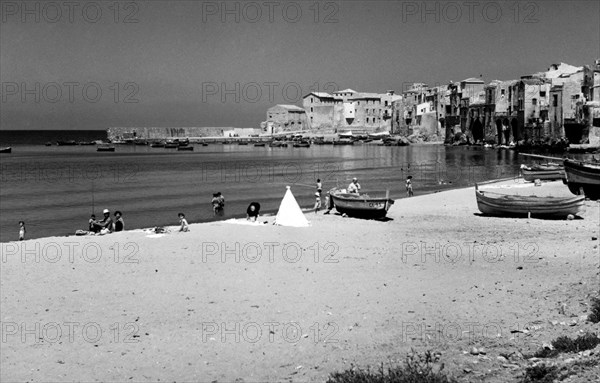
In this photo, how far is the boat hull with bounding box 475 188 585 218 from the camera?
20703 millimetres

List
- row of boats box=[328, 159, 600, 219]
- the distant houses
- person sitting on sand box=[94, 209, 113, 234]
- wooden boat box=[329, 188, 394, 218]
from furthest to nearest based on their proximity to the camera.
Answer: the distant houses, wooden boat box=[329, 188, 394, 218], row of boats box=[328, 159, 600, 219], person sitting on sand box=[94, 209, 113, 234]

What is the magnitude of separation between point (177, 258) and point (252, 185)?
1149 inches

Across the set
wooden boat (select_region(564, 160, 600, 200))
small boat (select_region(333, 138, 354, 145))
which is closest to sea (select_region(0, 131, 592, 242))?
wooden boat (select_region(564, 160, 600, 200))

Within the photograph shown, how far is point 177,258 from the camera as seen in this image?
14977 millimetres

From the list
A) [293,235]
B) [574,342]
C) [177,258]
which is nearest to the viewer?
[574,342]

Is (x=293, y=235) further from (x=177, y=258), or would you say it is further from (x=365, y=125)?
(x=365, y=125)

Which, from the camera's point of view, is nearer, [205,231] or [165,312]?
[165,312]

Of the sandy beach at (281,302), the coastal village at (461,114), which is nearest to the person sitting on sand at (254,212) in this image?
the sandy beach at (281,302)

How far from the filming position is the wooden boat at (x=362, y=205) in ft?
72.0

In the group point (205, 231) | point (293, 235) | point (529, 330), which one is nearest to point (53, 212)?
point (205, 231)

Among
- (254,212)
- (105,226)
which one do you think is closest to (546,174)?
(254,212)

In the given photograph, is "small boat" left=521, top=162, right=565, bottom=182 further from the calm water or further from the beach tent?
the beach tent

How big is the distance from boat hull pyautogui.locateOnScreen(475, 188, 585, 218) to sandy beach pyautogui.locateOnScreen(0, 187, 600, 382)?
299 cm

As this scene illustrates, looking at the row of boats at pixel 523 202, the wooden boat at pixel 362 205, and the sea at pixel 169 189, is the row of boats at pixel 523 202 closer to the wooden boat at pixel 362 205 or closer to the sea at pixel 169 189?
the wooden boat at pixel 362 205
